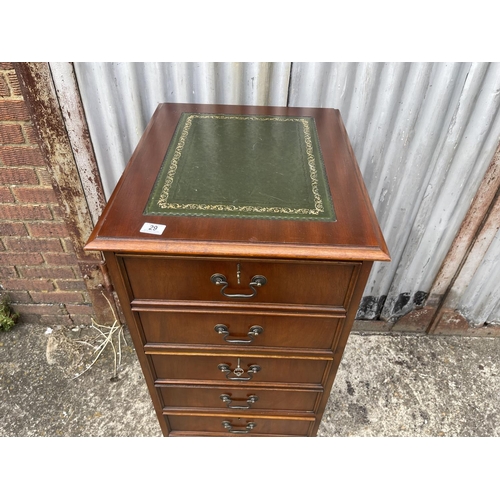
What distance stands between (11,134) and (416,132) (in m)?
1.71

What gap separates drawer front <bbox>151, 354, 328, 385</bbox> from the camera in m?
1.33

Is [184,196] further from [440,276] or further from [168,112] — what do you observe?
[440,276]

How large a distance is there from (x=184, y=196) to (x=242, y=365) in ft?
2.18

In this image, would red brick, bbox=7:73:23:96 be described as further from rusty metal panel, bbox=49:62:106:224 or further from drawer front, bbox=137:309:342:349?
drawer front, bbox=137:309:342:349

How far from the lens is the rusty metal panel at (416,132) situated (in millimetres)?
1444

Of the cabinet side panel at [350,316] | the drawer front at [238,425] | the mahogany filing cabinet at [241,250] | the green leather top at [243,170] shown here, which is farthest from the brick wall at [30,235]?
the cabinet side panel at [350,316]

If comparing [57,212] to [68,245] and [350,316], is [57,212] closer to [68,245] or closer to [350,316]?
[68,245]

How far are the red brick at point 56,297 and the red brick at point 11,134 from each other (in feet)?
2.95

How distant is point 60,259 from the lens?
1.99 m

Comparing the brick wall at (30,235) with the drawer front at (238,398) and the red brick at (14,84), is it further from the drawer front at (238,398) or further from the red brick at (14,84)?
the drawer front at (238,398)

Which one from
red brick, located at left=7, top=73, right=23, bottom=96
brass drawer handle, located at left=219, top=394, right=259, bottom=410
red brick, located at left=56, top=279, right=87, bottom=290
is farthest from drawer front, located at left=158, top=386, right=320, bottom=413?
red brick, located at left=7, top=73, right=23, bottom=96

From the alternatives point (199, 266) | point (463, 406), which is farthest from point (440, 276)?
point (199, 266)

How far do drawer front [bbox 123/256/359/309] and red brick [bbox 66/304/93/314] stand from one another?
1262 mm

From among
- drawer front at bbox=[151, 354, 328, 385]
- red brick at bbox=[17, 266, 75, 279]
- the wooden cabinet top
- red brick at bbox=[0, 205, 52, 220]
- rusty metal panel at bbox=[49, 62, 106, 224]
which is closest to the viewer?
the wooden cabinet top
